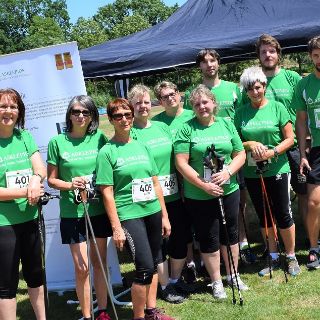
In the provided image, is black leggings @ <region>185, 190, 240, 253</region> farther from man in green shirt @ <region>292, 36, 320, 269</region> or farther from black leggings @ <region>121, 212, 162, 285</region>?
man in green shirt @ <region>292, 36, 320, 269</region>

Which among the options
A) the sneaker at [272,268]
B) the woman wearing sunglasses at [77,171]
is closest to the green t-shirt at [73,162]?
the woman wearing sunglasses at [77,171]

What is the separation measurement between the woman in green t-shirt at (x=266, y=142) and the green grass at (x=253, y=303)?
0.76 feet

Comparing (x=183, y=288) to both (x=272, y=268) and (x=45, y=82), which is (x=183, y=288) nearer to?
(x=272, y=268)

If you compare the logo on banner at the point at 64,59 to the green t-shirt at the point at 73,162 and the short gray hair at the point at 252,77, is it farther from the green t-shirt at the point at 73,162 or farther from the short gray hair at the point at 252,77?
the short gray hair at the point at 252,77

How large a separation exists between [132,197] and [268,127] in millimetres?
1318

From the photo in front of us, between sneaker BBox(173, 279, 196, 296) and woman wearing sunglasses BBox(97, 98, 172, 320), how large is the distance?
763mm

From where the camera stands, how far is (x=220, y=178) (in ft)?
11.2

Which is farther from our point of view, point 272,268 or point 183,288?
point 272,268

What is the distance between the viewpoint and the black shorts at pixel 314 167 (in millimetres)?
3923

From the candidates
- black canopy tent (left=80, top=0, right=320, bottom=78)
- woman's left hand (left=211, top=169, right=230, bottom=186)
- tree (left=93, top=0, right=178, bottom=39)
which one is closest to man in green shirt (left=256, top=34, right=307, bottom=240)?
black canopy tent (left=80, top=0, right=320, bottom=78)

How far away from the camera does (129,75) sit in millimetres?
5141

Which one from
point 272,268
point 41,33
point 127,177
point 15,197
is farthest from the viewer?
point 41,33

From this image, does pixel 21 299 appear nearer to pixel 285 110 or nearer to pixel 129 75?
pixel 129 75

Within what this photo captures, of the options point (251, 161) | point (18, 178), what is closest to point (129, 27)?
point (251, 161)
